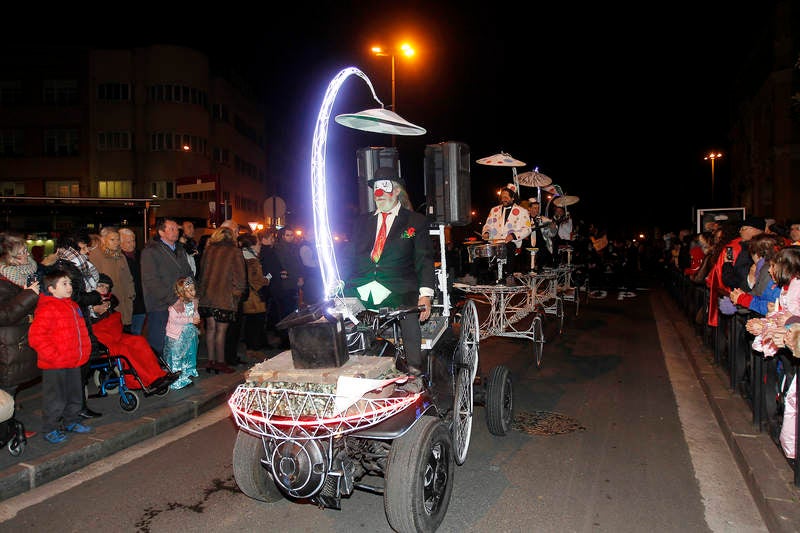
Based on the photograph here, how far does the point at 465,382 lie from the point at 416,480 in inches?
63.9

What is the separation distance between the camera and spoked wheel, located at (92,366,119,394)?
698cm

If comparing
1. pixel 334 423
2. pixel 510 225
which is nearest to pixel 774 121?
pixel 510 225

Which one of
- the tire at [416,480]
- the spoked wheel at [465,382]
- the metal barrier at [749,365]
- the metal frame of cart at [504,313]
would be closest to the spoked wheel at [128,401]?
the spoked wheel at [465,382]

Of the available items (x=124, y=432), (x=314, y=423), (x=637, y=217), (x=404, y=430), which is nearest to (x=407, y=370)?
(x=404, y=430)

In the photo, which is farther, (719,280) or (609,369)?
(609,369)

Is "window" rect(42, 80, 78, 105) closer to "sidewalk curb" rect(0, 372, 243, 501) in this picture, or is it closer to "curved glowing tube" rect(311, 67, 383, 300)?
"sidewalk curb" rect(0, 372, 243, 501)

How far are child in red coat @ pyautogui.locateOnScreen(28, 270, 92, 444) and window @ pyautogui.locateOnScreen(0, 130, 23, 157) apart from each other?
41516mm

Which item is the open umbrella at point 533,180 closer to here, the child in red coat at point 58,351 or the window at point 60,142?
the child in red coat at point 58,351

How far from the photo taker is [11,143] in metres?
39.8

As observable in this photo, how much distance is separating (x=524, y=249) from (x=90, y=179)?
37.4 meters

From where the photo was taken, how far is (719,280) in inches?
335

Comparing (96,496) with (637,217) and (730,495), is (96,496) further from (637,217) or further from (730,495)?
(637,217)

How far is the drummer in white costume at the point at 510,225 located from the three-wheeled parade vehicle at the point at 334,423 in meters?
5.21

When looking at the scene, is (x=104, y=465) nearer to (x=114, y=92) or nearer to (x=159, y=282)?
(x=159, y=282)
